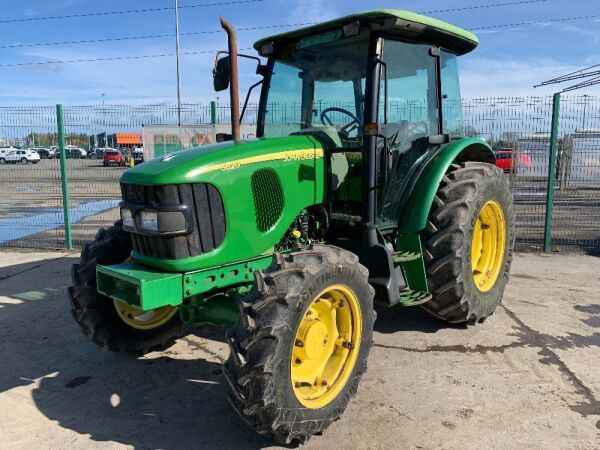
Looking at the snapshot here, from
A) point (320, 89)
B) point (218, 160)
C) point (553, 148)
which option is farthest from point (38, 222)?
point (553, 148)

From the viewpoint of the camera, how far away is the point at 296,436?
2.78 meters

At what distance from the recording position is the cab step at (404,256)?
399 cm

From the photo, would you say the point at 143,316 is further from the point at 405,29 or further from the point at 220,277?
the point at 405,29

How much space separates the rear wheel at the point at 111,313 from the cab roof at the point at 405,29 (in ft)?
6.95

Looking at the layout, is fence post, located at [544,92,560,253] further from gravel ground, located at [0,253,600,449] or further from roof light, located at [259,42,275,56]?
roof light, located at [259,42,275,56]

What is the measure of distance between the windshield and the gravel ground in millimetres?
1891

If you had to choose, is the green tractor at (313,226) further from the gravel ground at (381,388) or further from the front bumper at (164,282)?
the gravel ground at (381,388)

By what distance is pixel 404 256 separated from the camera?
4.10 meters

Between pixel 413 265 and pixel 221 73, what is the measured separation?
2196mm

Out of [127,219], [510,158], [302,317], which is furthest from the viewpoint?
[510,158]

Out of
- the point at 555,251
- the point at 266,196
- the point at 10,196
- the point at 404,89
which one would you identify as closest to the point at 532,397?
the point at 266,196

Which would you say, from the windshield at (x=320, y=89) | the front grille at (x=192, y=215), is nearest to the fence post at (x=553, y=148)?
the windshield at (x=320, y=89)

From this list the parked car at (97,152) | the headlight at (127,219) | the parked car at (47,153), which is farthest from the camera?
the parked car at (97,152)

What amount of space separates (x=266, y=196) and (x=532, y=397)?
2.25m
